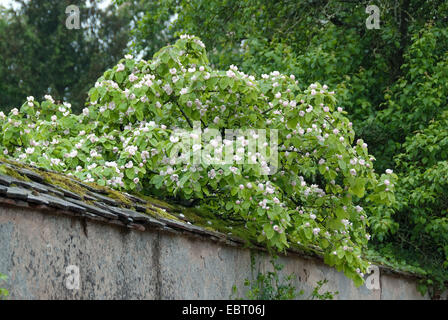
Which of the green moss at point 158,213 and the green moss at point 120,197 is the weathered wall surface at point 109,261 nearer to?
the green moss at point 158,213

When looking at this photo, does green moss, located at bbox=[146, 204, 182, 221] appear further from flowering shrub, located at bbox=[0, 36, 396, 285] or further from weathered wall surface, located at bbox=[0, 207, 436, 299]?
flowering shrub, located at bbox=[0, 36, 396, 285]

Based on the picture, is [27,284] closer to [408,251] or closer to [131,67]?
[131,67]

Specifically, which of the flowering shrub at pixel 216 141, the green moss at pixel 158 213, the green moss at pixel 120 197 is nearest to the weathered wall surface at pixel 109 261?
→ the green moss at pixel 158 213

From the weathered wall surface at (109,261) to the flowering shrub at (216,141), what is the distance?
57 cm

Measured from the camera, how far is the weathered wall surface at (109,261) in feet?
13.7

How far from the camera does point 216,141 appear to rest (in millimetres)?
6273

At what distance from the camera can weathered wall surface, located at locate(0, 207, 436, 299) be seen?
416 cm

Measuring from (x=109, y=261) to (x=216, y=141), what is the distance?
1.77 metres

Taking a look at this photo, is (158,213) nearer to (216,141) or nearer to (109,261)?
(216,141)

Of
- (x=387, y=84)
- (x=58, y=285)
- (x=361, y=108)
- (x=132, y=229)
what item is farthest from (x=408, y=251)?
(x=58, y=285)

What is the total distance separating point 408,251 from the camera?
1126 cm

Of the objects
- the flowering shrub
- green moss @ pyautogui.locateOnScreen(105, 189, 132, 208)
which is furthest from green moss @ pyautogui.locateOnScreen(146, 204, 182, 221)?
the flowering shrub

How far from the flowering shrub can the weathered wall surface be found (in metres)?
0.57
